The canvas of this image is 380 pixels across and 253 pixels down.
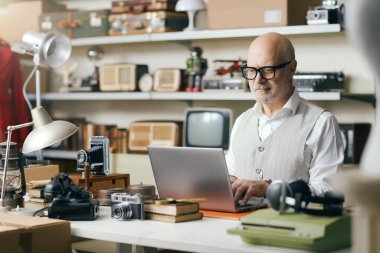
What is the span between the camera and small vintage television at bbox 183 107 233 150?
4789mm

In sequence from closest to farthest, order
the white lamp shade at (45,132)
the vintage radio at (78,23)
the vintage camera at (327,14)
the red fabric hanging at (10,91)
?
the white lamp shade at (45,132)
the vintage camera at (327,14)
the vintage radio at (78,23)
the red fabric hanging at (10,91)

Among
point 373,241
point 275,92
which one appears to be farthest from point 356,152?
point 373,241

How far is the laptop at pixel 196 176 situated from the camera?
2596 millimetres

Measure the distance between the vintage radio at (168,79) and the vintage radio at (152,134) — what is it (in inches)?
9.9

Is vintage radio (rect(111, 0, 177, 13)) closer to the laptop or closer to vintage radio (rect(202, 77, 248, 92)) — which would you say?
vintage radio (rect(202, 77, 248, 92))

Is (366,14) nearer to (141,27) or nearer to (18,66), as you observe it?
(141,27)

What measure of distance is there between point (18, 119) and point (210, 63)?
5.34 feet

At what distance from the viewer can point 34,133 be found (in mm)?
2877

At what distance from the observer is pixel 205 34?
197 inches

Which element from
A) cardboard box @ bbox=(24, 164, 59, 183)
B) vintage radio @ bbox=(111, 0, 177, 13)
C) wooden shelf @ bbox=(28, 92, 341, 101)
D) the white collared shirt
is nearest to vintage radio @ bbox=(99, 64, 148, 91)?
wooden shelf @ bbox=(28, 92, 341, 101)

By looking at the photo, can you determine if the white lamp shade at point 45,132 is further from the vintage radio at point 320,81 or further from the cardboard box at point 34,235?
the vintage radio at point 320,81

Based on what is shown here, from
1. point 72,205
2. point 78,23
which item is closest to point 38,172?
point 72,205

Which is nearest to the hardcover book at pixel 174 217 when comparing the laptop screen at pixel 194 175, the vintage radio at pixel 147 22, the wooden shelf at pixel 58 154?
the laptop screen at pixel 194 175

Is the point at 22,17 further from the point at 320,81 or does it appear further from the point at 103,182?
the point at 103,182
